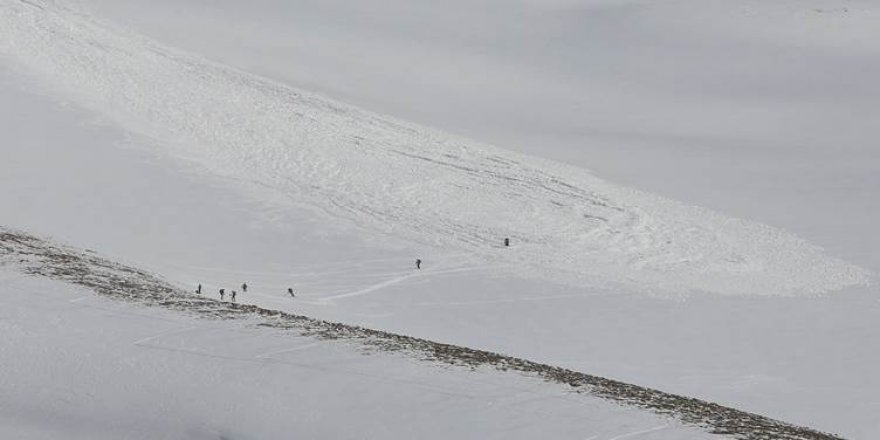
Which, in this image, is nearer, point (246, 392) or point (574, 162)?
point (246, 392)

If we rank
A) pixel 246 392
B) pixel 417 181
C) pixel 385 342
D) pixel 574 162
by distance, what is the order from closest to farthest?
pixel 246 392 < pixel 385 342 < pixel 417 181 < pixel 574 162

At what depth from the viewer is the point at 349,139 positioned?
113 ft

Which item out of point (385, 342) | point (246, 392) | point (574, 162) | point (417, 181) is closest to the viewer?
point (246, 392)

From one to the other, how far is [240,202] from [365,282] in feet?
15.5

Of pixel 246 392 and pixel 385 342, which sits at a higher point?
pixel 385 342

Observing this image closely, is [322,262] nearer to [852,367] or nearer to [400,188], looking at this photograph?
[400,188]

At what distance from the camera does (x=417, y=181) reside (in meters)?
31.4

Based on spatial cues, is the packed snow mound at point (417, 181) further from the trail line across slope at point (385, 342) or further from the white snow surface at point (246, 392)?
the white snow surface at point (246, 392)

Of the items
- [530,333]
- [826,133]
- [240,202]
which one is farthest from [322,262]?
[826,133]

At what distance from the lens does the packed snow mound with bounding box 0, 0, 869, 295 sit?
27.7 meters

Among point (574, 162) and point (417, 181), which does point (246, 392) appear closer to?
point (417, 181)

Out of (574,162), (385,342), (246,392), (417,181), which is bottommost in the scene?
(246,392)

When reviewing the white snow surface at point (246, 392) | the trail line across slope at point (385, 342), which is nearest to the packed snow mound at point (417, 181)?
the trail line across slope at point (385, 342)

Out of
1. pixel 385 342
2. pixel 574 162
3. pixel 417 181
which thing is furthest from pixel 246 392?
pixel 574 162
